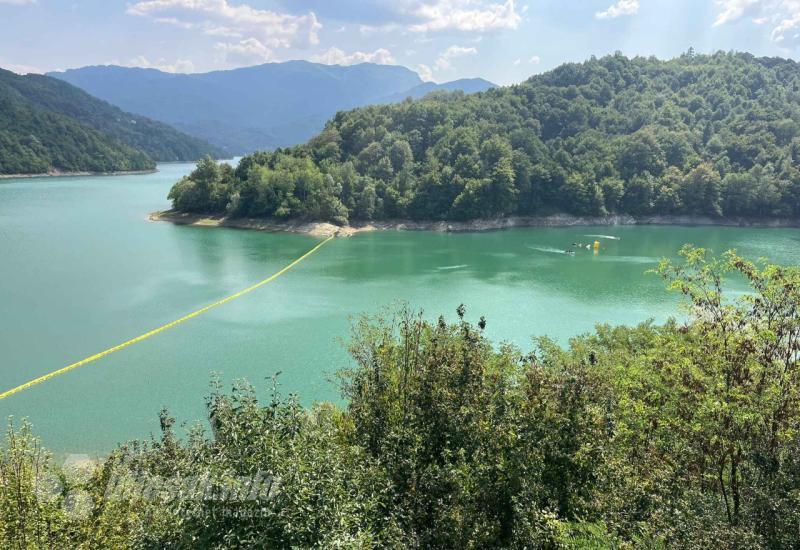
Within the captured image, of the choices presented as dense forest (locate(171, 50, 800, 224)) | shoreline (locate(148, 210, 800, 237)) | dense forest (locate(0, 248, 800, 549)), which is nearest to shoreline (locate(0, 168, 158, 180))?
shoreline (locate(148, 210, 800, 237))

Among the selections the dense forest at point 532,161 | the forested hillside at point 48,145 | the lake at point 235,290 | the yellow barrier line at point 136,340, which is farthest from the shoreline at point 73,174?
the yellow barrier line at point 136,340

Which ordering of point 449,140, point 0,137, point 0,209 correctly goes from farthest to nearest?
1. point 0,137
2. point 449,140
3. point 0,209

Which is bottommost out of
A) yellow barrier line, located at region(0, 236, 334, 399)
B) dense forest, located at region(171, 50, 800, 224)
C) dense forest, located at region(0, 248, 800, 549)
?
yellow barrier line, located at region(0, 236, 334, 399)

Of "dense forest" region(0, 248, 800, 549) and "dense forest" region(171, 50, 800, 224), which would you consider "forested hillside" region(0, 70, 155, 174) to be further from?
"dense forest" region(0, 248, 800, 549)

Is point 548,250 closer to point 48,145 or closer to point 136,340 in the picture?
point 136,340

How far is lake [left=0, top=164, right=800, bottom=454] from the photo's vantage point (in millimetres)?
20719

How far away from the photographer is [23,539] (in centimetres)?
631

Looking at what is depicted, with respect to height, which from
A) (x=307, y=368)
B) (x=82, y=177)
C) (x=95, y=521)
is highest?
(x=82, y=177)

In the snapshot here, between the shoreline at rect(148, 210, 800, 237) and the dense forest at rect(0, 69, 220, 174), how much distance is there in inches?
2519

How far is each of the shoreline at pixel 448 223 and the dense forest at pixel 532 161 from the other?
1058 millimetres

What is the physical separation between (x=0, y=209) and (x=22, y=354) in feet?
180

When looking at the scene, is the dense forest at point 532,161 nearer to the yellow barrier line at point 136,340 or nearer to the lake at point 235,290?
the lake at point 235,290

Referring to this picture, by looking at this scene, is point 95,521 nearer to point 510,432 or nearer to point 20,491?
point 20,491

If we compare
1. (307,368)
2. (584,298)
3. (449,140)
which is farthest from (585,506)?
(449,140)
